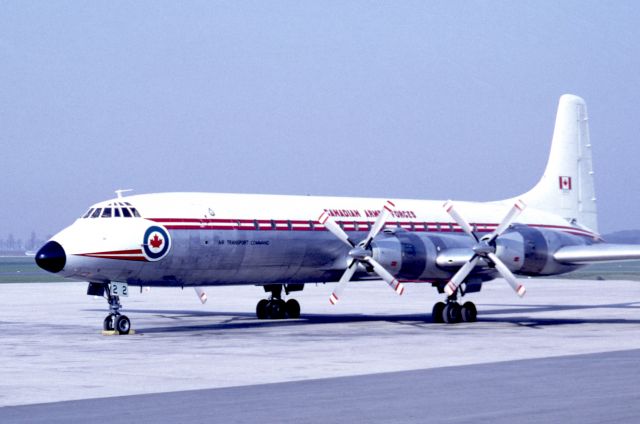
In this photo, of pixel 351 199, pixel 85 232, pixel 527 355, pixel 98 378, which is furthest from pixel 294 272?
pixel 98 378

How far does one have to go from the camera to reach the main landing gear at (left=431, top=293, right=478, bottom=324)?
3241cm

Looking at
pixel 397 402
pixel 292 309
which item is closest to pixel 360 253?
pixel 292 309

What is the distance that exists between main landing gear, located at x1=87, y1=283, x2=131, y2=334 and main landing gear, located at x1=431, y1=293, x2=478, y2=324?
10.3 metres

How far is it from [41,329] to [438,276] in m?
12.6

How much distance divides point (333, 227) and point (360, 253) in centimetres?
162

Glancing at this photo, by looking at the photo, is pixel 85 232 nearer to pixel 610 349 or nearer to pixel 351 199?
pixel 351 199

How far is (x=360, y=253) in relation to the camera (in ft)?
103

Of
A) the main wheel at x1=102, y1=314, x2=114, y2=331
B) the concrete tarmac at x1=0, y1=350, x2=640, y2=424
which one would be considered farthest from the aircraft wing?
the concrete tarmac at x1=0, y1=350, x2=640, y2=424

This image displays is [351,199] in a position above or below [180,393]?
above

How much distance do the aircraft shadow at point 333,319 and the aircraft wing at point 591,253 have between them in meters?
2.05

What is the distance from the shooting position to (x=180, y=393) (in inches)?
602

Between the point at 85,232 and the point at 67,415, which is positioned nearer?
the point at 67,415

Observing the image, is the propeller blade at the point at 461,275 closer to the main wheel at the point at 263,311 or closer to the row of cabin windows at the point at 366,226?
the row of cabin windows at the point at 366,226

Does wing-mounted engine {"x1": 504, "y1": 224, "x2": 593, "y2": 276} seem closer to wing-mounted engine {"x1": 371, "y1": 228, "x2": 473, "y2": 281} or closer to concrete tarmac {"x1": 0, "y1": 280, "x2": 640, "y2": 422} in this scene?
wing-mounted engine {"x1": 371, "y1": 228, "x2": 473, "y2": 281}
